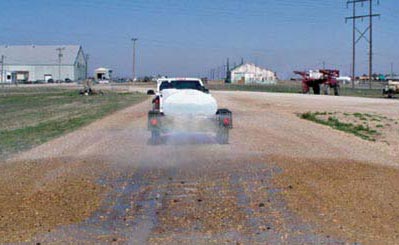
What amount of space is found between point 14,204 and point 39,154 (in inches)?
251

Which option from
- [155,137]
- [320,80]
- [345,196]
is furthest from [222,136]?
[320,80]

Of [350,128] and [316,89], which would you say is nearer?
[350,128]

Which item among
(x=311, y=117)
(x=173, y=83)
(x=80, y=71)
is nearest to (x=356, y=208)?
(x=173, y=83)

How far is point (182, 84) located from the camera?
21625 mm

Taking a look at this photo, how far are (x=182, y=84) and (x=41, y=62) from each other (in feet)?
515

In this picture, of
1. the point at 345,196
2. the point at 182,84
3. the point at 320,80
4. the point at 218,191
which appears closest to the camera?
the point at 345,196

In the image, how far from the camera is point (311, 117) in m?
30.9

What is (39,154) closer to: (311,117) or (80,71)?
(311,117)

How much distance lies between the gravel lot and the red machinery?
55892mm

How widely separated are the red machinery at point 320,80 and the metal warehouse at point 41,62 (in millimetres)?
103393

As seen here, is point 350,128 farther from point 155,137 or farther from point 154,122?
point 154,122

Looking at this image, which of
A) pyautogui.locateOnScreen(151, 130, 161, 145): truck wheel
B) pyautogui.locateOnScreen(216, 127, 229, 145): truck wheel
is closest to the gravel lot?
pyautogui.locateOnScreen(216, 127, 229, 145): truck wheel

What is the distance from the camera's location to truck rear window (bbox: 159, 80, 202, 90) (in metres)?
21.4

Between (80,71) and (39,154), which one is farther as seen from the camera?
(80,71)
